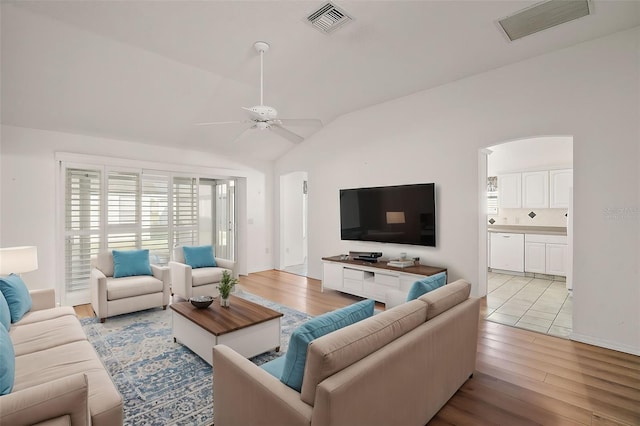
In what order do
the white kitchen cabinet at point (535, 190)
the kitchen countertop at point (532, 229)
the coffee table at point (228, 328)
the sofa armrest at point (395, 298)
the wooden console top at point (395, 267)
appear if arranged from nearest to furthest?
the coffee table at point (228, 328)
the sofa armrest at point (395, 298)
the wooden console top at point (395, 267)
the kitchen countertop at point (532, 229)
the white kitchen cabinet at point (535, 190)

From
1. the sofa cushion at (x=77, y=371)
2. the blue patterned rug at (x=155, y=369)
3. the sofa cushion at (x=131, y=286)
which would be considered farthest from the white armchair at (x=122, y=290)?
the sofa cushion at (x=77, y=371)

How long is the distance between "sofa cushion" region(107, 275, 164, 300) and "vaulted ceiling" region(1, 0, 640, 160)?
228 centimetres

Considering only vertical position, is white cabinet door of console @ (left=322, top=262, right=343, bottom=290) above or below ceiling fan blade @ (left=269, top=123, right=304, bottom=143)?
below

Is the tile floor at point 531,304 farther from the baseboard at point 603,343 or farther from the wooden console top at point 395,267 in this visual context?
the wooden console top at point 395,267

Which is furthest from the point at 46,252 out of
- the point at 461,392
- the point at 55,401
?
the point at 461,392

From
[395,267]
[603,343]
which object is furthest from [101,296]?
[603,343]

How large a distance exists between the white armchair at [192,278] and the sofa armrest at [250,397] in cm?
295

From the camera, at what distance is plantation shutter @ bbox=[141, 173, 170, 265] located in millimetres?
5355

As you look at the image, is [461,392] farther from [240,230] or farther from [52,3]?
[240,230]

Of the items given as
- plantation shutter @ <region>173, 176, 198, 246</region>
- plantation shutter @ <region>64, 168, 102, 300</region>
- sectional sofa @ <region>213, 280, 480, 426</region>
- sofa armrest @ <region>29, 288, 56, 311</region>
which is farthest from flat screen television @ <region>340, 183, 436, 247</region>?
sofa armrest @ <region>29, 288, 56, 311</region>

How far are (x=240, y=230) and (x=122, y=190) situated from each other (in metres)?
2.42

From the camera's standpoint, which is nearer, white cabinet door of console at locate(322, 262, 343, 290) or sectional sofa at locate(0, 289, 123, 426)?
sectional sofa at locate(0, 289, 123, 426)

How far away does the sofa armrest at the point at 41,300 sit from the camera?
3100 mm

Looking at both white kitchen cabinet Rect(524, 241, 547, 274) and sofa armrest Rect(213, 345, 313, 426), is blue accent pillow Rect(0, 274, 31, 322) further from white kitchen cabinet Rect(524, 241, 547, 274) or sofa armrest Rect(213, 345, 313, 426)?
white kitchen cabinet Rect(524, 241, 547, 274)
